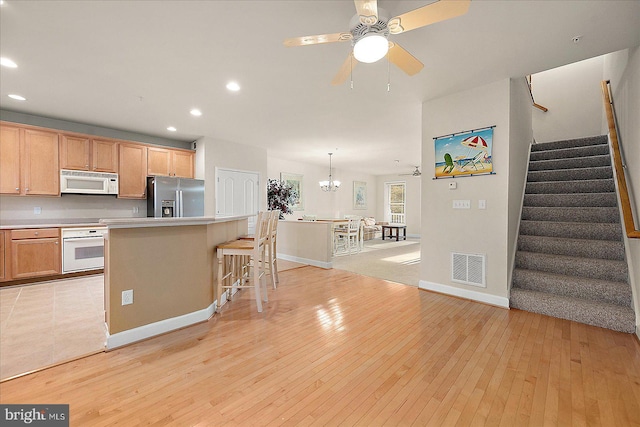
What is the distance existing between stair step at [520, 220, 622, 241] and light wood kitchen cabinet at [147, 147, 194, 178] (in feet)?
19.7

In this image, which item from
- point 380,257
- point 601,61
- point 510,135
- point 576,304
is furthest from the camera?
point 380,257

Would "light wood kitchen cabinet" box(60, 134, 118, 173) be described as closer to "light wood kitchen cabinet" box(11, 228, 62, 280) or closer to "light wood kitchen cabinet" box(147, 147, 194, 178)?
"light wood kitchen cabinet" box(147, 147, 194, 178)

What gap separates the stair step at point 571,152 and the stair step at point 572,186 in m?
0.71

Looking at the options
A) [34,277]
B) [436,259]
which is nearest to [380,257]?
[436,259]

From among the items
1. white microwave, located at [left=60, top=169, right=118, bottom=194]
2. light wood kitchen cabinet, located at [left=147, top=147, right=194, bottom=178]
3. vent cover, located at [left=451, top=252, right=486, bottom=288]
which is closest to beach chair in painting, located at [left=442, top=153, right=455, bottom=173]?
vent cover, located at [left=451, top=252, right=486, bottom=288]

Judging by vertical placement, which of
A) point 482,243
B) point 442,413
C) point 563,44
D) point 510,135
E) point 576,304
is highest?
point 563,44

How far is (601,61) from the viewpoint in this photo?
17.1 feet

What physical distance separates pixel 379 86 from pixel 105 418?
3.74 meters

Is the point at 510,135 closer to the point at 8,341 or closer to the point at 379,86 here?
the point at 379,86

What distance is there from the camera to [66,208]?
15.3 ft

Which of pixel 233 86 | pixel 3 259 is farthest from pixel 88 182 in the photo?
pixel 233 86

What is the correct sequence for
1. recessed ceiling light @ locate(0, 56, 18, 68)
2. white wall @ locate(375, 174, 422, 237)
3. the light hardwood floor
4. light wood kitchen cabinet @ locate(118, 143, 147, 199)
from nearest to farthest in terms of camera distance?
the light hardwood floor
recessed ceiling light @ locate(0, 56, 18, 68)
light wood kitchen cabinet @ locate(118, 143, 147, 199)
white wall @ locate(375, 174, 422, 237)

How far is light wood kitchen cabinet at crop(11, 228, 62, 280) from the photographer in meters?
3.85

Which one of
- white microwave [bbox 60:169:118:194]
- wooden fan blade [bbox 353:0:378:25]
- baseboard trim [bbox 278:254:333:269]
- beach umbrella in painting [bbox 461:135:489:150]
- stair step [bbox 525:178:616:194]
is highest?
wooden fan blade [bbox 353:0:378:25]
